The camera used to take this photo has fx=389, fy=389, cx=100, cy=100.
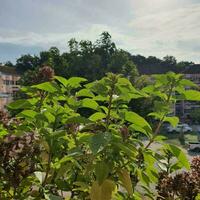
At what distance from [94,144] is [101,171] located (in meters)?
0.15

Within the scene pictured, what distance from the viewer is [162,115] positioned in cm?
139

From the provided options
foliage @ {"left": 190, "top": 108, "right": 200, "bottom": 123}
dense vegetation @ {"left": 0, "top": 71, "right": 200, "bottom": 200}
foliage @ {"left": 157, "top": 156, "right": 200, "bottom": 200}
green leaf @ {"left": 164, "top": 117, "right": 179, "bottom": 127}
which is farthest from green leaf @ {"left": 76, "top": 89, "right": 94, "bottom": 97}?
foliage @ {"left": 190, "top": 108, "right": 200, "bottom": 123}

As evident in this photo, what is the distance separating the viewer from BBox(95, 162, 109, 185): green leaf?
1.19 m

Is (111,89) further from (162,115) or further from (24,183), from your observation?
(24,183)

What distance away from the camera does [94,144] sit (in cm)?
108

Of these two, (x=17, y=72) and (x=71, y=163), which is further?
(x=17, y=72)

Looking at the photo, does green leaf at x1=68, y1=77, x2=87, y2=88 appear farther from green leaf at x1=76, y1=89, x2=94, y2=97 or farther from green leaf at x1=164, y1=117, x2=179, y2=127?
green leaf at x1=164, y1=117, x2=179, y2=127

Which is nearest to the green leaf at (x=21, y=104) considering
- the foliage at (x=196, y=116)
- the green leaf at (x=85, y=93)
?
the green leaf at (x=85, y=93)

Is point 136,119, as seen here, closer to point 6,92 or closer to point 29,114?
point 29,114

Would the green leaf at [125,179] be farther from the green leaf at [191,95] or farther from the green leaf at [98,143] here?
the green leaf at [191,95]

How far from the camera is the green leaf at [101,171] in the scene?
1.19m

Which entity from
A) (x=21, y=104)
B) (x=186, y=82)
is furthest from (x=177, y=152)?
(x=21, y=104)

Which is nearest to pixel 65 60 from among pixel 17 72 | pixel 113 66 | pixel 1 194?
pixel 113 66

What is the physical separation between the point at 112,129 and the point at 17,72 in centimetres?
4996
